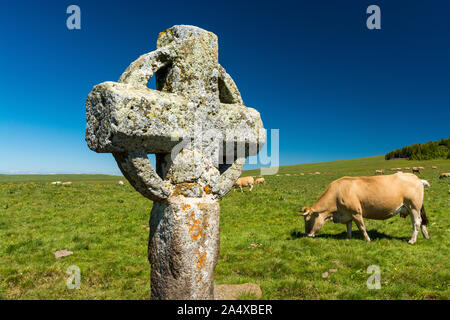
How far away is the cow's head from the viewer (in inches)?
460

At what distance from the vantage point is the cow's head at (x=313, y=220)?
11.7 meters

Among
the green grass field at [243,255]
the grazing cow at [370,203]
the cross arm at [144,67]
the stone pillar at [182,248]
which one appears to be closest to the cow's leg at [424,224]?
the grazing cow at [370,203]

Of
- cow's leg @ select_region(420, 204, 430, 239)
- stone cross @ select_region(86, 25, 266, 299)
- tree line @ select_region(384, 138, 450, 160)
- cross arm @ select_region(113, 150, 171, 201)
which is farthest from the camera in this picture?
tree line @ select_region(384, 138, 450, 160)

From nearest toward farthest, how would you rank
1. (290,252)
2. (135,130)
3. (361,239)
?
(135,130) < (290,252) < (361,239)

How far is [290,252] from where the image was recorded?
388 inches

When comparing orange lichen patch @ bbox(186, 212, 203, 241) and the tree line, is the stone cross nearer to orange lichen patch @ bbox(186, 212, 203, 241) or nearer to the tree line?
orange lichen patch @ bbox(186, 212, 203, 241)

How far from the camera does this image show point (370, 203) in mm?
11609

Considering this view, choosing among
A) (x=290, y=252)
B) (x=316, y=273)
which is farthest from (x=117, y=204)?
(x=316, y=273)

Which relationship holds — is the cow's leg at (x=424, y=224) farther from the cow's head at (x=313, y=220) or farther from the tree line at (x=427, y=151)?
the tree line at (x=427, y=151)

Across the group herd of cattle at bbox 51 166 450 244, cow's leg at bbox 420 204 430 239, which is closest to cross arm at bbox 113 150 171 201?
herd of cattle at bbox 51 166 450 244

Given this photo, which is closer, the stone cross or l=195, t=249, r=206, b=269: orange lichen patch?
the stone cross

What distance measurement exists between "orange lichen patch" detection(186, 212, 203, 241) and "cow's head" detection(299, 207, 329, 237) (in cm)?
852
